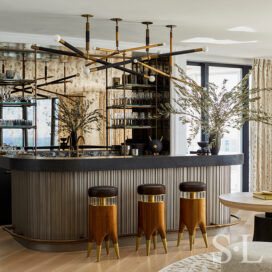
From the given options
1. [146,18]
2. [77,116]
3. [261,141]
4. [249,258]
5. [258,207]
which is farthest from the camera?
[261,141]

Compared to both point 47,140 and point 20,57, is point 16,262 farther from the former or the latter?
point 20,57

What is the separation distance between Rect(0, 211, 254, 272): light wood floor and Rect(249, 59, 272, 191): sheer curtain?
12.6 feet

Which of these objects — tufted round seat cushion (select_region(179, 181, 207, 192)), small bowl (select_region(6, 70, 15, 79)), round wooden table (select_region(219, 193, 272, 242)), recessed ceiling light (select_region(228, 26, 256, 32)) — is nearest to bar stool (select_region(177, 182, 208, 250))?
tufted round seat cushion (select_region(179, 181, 207, 192))

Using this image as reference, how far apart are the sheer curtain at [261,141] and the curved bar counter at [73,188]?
385 cm

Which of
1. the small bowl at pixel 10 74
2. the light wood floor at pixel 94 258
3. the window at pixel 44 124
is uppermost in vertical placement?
the small bowl at pixel 10 74

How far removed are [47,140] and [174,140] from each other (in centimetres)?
217

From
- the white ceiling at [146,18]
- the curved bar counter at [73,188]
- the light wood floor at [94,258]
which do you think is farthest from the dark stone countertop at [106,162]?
the white ceiling at [146,18]

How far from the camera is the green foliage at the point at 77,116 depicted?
773 centimetres

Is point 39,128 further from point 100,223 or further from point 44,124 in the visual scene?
point 100,223

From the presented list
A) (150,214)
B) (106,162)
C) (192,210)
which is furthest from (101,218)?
(192,210)

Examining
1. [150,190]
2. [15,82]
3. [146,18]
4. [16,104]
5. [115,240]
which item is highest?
[146,18]

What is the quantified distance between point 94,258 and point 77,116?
3.15 meters

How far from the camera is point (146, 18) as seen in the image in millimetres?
6238

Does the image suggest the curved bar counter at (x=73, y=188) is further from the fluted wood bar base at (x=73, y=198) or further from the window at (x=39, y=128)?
the window at (x=39, y=128)
